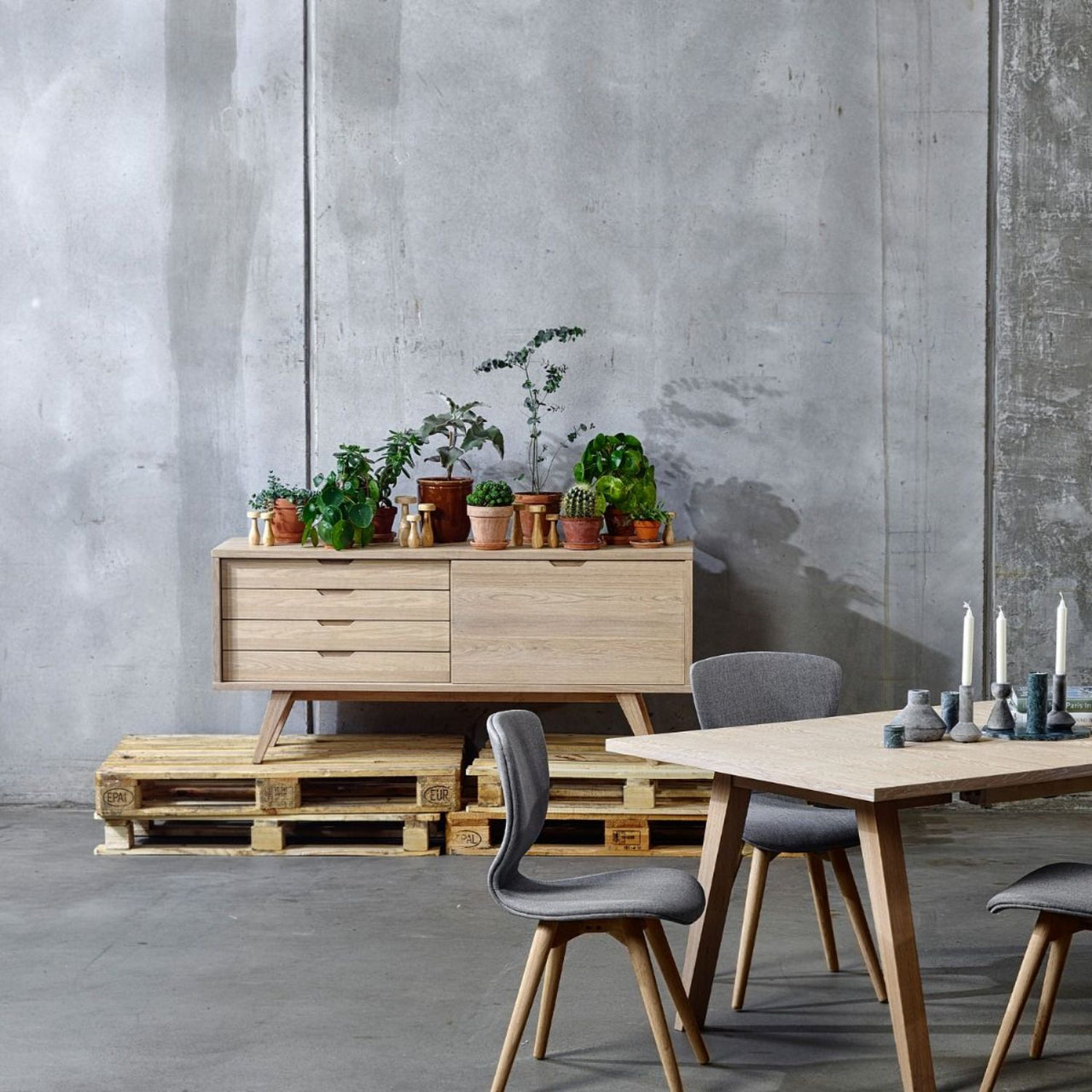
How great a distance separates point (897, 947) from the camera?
3379 millimetres

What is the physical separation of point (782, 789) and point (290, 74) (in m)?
4.04

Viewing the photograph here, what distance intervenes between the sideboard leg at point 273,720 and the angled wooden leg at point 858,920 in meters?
2.43

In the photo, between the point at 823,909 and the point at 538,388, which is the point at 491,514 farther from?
the point at 823,909

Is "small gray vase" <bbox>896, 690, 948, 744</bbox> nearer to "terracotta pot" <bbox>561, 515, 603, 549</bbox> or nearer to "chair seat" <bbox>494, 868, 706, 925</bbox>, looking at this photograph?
"chair seat" <bbox>494, 868, 706, 925</bbox>

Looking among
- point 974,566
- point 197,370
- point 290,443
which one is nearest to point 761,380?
point 974,566

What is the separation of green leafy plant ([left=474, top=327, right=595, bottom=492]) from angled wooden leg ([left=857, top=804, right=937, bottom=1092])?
2856 mm

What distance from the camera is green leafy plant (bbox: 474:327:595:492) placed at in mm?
5930

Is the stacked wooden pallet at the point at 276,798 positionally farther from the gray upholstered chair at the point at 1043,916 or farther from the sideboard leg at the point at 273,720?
the gray upholstered chair at the point at 1043,916

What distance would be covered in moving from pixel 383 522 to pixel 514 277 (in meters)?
1.20

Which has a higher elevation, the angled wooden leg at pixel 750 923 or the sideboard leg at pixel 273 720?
the sideboard leg at pixel 273 720

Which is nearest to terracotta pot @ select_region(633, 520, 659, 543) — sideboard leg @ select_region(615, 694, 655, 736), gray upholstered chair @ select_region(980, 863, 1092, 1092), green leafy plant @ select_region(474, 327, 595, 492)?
green leafy plant @ select_region(474, 327, 595, 492)

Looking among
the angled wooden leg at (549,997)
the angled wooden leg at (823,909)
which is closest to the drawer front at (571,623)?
the angled wooden leg at (823,909)

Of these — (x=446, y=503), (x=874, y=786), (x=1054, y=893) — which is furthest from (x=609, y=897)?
(x=446, y=503)

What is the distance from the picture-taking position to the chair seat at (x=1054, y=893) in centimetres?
342
